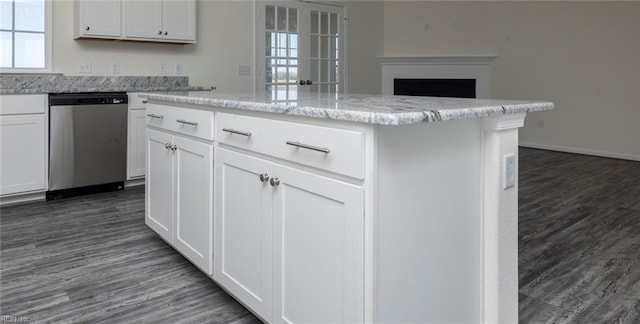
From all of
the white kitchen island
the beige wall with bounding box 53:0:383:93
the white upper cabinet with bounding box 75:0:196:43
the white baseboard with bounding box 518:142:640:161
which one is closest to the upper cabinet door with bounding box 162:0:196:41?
the white upper cabinet with bounding box 75:0:196:43

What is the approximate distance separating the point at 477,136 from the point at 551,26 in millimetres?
5560

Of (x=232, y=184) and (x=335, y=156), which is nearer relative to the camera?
(x=335, y=156)

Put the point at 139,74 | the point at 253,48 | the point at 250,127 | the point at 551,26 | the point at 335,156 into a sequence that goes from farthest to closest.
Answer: the point at 551,26, the point at 253,48, the point at 139,74, the point at 250,127, the point at 335,156

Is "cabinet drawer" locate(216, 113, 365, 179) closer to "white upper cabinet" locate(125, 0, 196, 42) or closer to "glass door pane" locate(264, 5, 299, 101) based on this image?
"white upper cabinet" locate(125, 0, 196, 42)

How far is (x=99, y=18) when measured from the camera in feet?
13.4

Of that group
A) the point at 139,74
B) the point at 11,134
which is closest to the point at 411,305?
the point at 11,134

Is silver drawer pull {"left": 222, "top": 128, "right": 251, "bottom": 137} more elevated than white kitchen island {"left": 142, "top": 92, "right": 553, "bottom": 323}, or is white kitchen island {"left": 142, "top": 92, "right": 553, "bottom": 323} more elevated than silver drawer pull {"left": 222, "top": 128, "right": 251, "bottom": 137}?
silver drawer pull {"left": 222, "top": 128, "right": 251, "bottom": 137}

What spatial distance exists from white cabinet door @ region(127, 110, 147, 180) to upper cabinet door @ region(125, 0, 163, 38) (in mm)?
740

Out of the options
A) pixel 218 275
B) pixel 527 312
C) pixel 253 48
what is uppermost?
pixel 253 48

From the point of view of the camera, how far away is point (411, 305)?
1389 millimetres

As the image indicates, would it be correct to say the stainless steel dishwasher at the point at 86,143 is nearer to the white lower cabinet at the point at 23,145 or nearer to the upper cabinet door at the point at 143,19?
the white lower cabinet at the point at 23,145

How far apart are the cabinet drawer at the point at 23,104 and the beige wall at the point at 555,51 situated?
5077 mm

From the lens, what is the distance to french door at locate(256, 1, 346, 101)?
5754mm

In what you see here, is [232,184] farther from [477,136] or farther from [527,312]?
[527,312]
